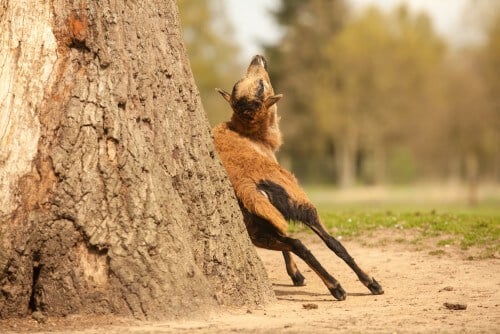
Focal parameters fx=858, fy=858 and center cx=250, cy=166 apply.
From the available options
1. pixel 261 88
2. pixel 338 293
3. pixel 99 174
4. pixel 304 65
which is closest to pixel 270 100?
pixel 261 88

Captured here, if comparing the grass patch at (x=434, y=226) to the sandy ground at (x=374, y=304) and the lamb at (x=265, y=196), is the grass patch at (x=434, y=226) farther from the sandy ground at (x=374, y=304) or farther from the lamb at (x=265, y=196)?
the lamb at (x=265, y=196)

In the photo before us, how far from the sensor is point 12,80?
712cm

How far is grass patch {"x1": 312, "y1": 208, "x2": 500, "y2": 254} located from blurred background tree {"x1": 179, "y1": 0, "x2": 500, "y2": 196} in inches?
754

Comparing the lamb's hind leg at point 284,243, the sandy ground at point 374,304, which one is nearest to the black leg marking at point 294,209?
the lamb's hind leg at point 284,243

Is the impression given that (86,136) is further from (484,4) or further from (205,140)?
(484,4)

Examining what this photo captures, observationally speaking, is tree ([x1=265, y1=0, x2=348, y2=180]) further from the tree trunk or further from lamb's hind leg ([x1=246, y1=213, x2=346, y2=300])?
the tree trunk

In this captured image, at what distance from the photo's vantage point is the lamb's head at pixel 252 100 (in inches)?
351

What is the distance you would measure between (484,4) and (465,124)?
15.4 feet

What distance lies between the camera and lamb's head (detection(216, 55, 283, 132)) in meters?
8.91

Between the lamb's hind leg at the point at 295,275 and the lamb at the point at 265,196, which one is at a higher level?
the lamb at the point at 265,196

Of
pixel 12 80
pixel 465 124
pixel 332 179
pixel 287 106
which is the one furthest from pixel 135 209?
pixel 332 179

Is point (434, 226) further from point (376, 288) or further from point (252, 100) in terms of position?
point (252, 100)

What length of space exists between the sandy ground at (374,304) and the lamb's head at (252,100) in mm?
1824

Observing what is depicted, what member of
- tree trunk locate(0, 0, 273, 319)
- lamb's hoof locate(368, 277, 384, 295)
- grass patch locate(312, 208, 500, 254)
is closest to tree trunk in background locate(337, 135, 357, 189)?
grass patch locate(312, 208, 500, 254)
